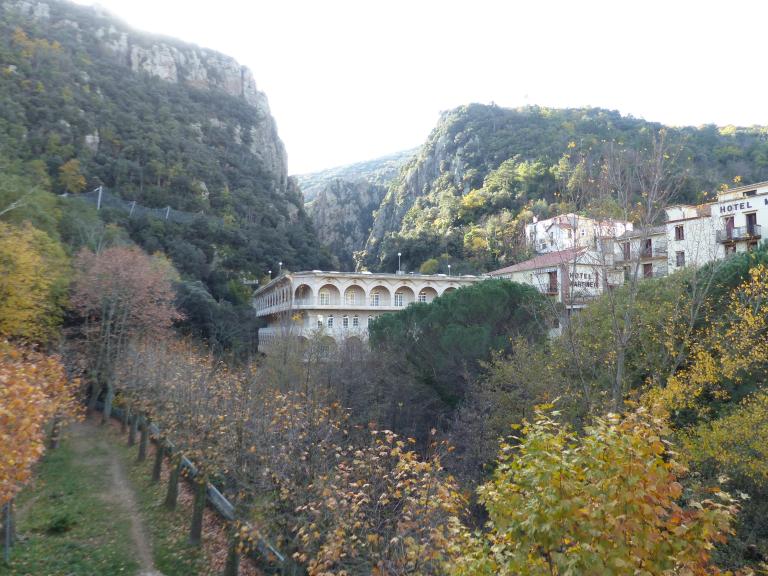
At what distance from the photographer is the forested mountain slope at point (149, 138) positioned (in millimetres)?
52062

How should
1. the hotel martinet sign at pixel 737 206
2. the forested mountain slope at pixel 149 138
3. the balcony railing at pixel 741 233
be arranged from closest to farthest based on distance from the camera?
the balcony railing at pixel 741 233, the hotel martinet sign at pixel 737 206, the forested mountain slope at pixel 149 138

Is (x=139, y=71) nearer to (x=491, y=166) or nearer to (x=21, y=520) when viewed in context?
(x=491, y=166)

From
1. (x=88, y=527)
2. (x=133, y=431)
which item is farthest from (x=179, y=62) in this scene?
(x=88, y=527)

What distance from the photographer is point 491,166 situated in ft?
290

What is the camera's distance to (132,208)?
5322 centimetres

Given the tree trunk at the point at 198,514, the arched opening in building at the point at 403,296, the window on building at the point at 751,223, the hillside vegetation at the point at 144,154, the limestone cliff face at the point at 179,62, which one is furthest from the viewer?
the limestone cliff face at the point at 179,62

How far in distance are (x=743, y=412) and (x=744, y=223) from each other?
26220 mm

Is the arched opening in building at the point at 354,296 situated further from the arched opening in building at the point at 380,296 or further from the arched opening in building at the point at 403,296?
the arched opening in building at the point at 403,296

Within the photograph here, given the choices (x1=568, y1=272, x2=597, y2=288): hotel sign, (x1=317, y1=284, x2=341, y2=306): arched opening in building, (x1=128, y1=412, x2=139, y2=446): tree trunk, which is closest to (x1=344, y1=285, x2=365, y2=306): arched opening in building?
(x1=317, y1=284, x2=341, y2=306): arched opening in building

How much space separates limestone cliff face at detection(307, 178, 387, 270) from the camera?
4385 inches

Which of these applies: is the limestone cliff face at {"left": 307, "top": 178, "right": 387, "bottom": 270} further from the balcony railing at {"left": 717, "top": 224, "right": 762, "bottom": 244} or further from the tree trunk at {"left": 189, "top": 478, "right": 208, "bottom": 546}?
the tree trunk at {"left": 189, "top": 478, "right": 208, "bottom": 546}

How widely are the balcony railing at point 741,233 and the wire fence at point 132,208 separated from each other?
4921cm

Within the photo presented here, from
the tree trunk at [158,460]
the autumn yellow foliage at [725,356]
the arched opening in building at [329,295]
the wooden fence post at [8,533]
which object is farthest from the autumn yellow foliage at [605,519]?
the arched opening in building at [329,295]

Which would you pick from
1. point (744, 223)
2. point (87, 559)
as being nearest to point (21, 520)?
point (87, 559)
